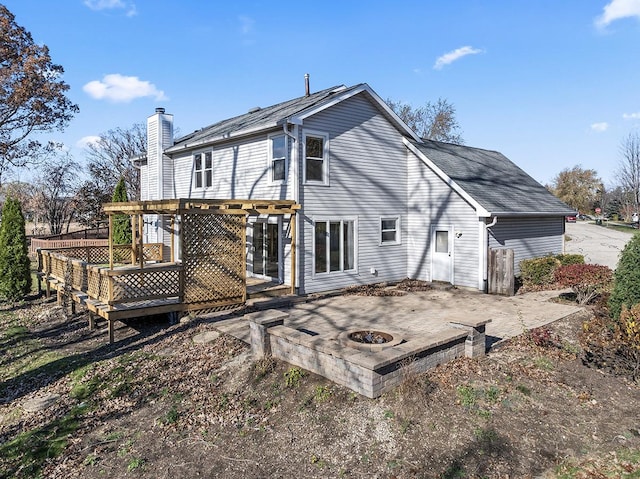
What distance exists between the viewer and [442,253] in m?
14.4

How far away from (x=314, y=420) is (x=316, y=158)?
8683 millimetres

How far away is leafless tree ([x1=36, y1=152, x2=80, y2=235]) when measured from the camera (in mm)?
33344

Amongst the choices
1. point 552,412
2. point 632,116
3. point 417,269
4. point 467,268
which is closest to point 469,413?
point 552,412

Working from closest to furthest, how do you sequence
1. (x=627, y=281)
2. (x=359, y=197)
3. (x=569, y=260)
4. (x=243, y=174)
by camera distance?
(x=627, y=281) → (x=359, y=197) → (x=243, y=174) → (x=569, y=260)

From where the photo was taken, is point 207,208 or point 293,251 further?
point 293,251

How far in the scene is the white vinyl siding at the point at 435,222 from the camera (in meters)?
13.6

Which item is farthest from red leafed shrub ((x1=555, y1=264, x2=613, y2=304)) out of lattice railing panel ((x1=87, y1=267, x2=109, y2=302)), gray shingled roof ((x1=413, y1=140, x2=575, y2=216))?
lattice railing panel ((x1=87, y1=267, x2=109, y2=302))

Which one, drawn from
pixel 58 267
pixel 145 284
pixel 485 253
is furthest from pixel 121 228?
pixel 485 253

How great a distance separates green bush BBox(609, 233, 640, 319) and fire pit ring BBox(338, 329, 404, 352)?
4.51 meters

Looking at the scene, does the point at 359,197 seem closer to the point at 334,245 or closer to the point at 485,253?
the point at 334,245

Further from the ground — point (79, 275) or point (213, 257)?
point (213, 257)

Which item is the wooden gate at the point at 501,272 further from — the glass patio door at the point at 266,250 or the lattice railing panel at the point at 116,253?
the lattice railing panel at the point at 116,253

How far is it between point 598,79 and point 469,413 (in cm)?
1702

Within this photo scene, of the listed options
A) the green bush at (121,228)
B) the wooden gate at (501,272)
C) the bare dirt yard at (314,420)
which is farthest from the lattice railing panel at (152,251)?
the wooden gate at (501,272)
